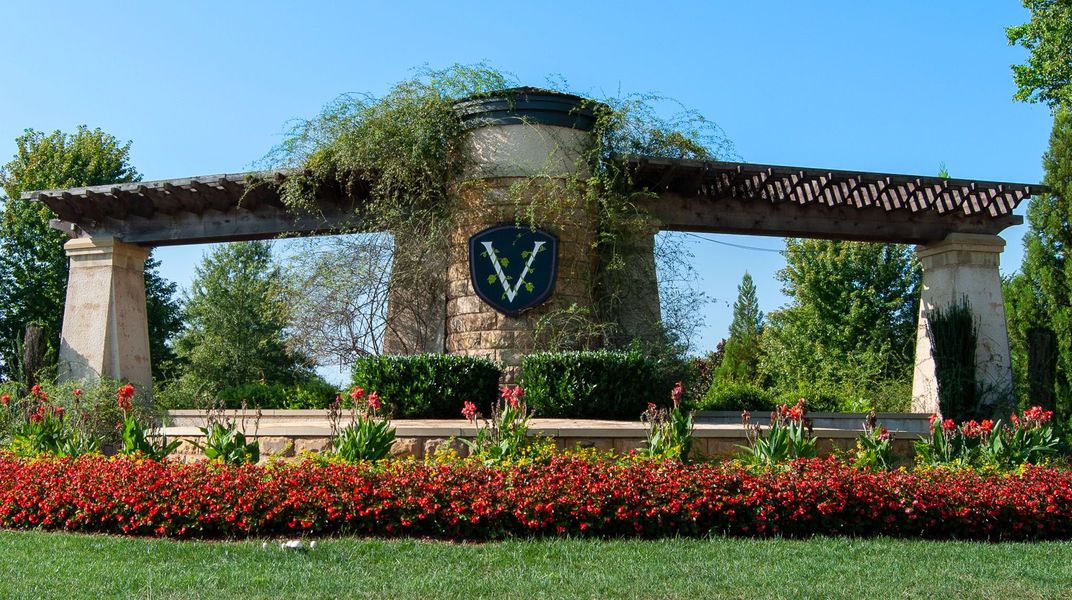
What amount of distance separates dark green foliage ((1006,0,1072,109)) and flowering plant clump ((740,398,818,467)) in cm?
1378

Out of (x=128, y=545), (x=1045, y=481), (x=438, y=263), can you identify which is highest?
(x=438, y=263)

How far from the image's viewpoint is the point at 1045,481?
313 inches

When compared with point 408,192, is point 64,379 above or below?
below

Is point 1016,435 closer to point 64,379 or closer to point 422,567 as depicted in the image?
point 422,567

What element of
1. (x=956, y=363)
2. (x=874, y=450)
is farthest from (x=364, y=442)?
(x=956, y=363)

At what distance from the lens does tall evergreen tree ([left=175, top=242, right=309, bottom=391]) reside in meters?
29.2

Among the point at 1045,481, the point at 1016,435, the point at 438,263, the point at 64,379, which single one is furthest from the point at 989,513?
the point at 64,379

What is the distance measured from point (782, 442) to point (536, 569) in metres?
3.38

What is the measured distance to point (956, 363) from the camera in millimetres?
13617

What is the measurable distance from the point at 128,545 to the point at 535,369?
4975 millimetres

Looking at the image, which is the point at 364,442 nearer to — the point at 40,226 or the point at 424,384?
the point at 424,384

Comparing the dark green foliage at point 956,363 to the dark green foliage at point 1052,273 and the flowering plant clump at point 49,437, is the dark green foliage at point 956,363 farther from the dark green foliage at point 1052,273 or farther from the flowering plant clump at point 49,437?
the flowering plant clump at point 49,437

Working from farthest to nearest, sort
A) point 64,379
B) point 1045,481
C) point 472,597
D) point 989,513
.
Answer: point 64,379 < point 1045,481 < point 989,513 < point 472,597

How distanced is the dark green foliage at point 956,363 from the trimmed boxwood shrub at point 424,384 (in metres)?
6.63
